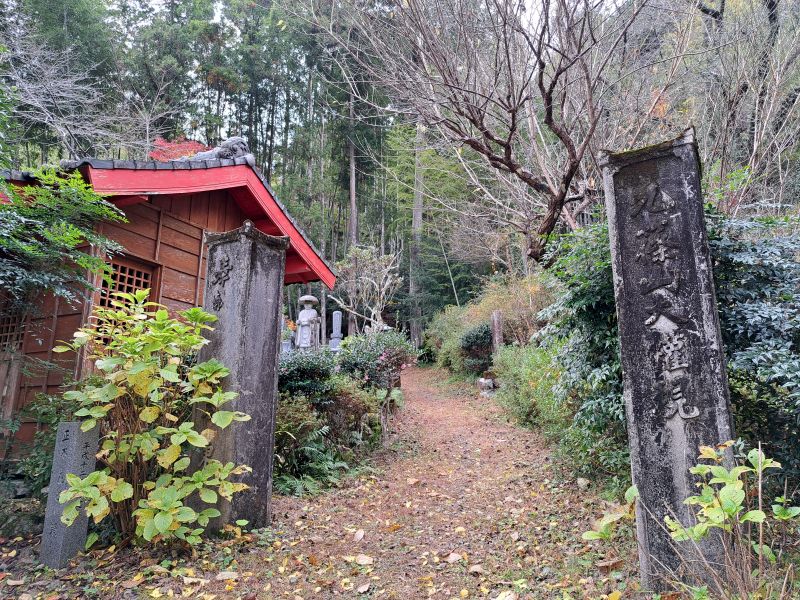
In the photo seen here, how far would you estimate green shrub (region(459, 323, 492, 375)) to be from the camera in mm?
14789

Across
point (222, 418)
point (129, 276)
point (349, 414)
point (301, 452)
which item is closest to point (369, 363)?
point (349, 414)

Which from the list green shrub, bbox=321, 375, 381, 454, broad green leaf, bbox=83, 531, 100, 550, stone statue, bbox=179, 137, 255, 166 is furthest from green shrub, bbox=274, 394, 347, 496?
stone statue, bbox=179, 137, 255, 166

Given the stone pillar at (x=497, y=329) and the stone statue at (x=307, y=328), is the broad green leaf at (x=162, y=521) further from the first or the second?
the stone pillar at (x=497, y=329)

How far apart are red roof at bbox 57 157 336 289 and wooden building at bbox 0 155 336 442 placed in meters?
0.01

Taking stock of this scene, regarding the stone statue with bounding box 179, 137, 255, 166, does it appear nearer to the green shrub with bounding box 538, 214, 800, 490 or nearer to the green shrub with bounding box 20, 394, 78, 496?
the green shrub with bounding box 20, 394, 78, 496

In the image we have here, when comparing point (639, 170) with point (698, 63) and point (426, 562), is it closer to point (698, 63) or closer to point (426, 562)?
point (426, 562)

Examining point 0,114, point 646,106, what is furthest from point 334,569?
point 646,106

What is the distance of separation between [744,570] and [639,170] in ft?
8.19

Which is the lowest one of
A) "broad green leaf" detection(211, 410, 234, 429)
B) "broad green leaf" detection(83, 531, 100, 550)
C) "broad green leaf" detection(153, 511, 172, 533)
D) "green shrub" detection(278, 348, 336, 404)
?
"broad green leaf" detection(83, 531, 100, 550)

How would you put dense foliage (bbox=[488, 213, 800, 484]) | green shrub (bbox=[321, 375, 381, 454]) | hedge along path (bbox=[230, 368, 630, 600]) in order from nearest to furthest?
dense foliage (bbox=[488, 213, 800, 484])
hedge along path (bbox=[230, 368, 630, 600])
green shrub (bbox=[321, 375, 381, 454])

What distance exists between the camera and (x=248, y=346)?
434 centimetres

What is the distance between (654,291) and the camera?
3.19m

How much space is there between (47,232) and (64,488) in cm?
222

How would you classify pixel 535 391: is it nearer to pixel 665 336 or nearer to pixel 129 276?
pixel 665 336
